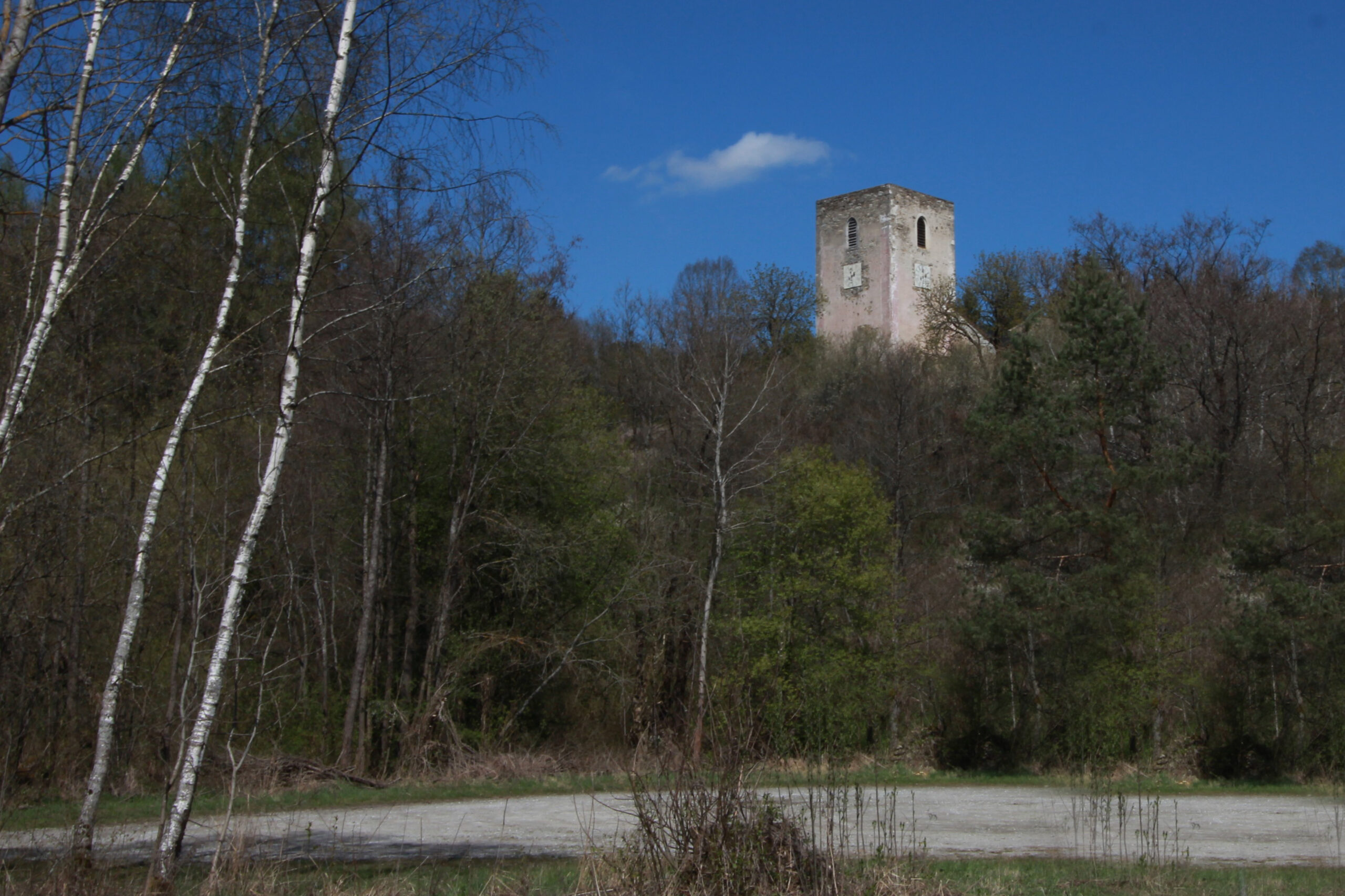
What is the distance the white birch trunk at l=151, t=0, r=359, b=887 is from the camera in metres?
6.57

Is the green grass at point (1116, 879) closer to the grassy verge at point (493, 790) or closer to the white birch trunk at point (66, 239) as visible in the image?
the grassy verge at point (493, 790)

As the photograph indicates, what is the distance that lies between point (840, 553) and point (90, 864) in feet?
60.9

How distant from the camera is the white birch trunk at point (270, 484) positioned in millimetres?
6574

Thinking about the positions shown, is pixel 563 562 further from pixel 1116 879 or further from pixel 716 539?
pixel 1116 879

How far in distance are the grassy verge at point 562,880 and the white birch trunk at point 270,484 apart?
0.48 m

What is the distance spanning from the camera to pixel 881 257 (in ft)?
168

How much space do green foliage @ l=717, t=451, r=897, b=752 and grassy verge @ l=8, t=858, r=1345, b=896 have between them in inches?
495

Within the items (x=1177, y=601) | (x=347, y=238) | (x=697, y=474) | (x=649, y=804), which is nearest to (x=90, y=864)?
(x=649, y=804)

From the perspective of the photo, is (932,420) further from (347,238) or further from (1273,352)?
(347,238)

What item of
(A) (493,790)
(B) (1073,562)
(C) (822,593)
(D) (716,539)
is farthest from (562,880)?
(B) (1073,562)

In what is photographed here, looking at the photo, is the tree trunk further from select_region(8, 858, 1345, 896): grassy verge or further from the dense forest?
select_region(8, 858, 1345, 896): grassy verge

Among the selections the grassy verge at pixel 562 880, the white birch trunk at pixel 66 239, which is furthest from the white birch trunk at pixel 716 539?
the white birch trunk at pixel 66 239

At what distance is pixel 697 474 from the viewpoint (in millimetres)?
23594

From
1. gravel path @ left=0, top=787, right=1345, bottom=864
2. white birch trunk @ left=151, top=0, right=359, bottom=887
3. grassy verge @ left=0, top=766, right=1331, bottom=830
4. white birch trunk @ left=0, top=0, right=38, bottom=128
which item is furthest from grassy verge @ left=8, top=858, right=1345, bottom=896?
white birch trunk @ left=0, top=0, right=38, bottom=128
